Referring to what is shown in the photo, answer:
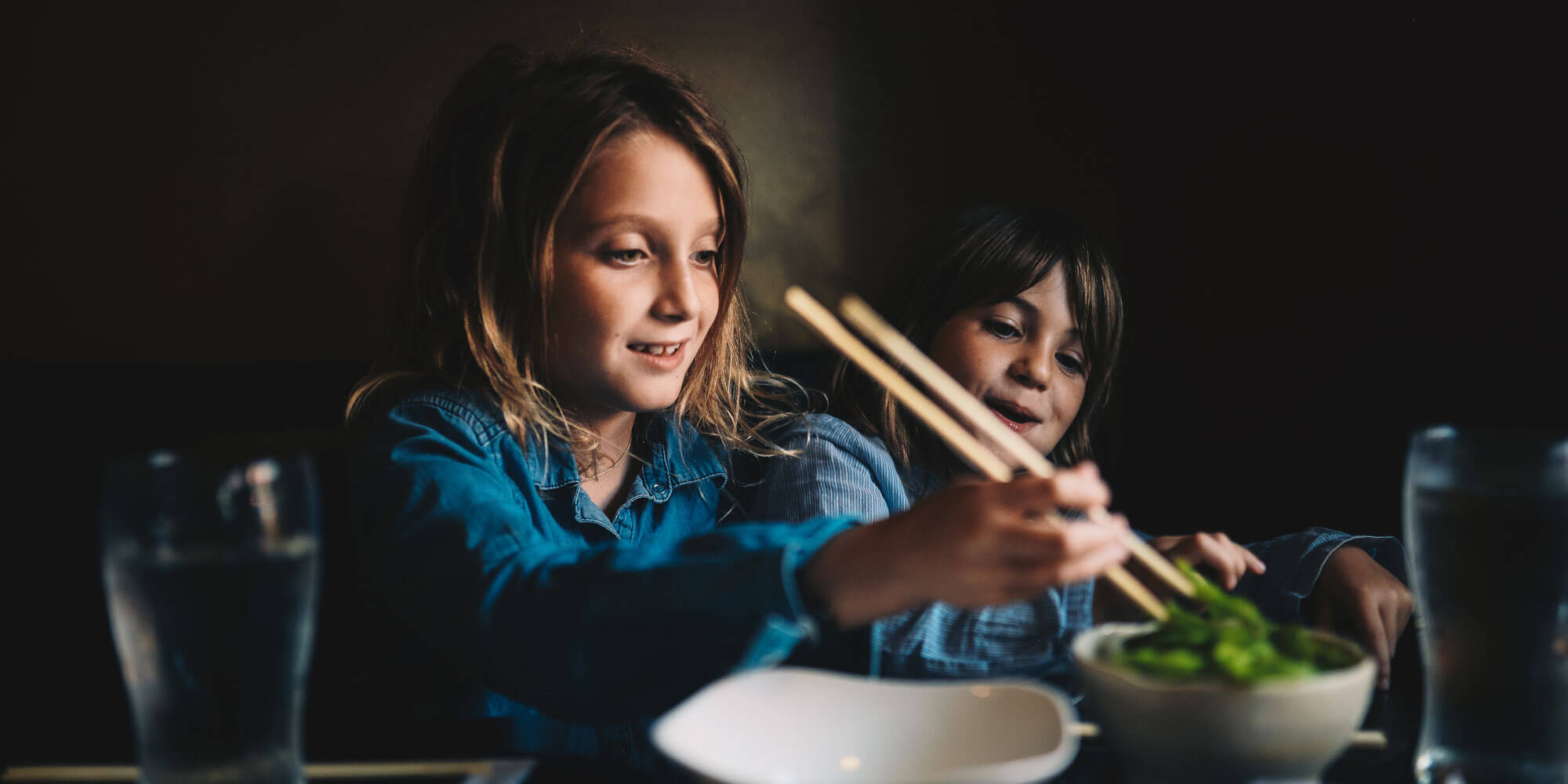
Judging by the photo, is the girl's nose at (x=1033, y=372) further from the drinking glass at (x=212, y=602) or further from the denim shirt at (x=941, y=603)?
the drinking glass at (x=212, y=602)

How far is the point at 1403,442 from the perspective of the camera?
4.49 ft

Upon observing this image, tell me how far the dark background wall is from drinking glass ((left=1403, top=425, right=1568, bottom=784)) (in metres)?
0.79

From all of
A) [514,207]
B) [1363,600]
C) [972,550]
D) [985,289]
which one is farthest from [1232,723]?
[985,289]

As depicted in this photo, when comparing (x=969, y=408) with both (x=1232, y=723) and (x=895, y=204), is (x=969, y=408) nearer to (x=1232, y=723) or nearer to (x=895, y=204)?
(x=1232, y=723)

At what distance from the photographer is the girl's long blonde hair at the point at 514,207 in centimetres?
100

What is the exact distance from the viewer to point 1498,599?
0.53 meters

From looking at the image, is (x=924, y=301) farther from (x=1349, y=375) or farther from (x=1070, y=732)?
(x=1070, y=732)

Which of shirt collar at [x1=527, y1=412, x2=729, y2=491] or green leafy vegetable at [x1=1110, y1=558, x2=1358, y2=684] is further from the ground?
green leafy vegetable at [x1=1110, y1=558, x2=1358, y2=684]

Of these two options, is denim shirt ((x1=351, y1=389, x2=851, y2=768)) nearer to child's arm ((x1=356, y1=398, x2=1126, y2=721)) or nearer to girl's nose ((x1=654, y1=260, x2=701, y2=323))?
child's arm ((x1=356, y1=398, x2=1126, y2=721))

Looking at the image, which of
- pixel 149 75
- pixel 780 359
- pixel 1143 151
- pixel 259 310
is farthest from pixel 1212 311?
pixel 149 75

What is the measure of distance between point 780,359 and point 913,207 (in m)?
0.57

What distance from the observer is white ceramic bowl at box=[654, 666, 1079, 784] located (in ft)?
1.76

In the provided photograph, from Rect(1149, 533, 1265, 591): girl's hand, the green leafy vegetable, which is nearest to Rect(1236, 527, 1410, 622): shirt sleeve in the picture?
Rect(1149, 533, 1265, 591): girl's hand

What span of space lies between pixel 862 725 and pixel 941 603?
264 mm
